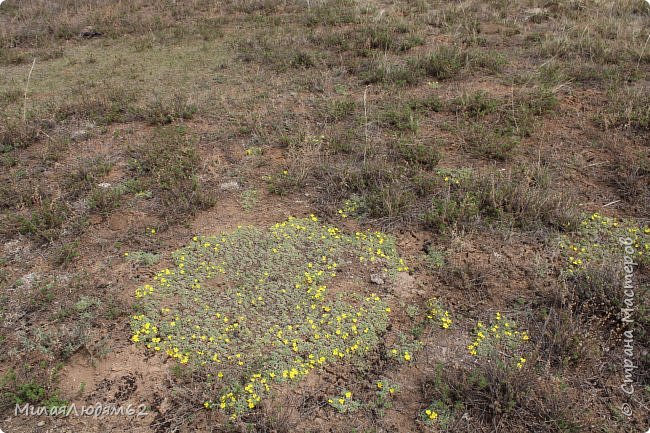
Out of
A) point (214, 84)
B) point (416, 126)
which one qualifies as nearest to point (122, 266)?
point (416, 126)

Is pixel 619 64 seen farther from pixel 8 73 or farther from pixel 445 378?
pixel 8 73

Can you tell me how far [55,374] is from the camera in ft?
11.8

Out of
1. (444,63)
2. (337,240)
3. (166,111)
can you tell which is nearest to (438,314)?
(337,240)

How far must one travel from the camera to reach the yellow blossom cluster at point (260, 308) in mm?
3717

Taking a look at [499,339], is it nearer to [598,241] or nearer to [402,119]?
[598,241]

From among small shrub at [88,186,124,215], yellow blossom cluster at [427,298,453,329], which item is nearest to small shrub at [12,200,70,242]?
small shrub at [88,186,124,215]

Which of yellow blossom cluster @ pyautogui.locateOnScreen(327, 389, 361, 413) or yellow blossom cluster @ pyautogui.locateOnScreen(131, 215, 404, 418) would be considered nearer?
yellow blossom cluster @ pyautogui.locateOnScreen(327, 389, 361, 413)

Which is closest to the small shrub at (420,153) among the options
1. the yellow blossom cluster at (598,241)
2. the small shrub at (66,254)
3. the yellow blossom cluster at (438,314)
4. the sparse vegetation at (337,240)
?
the sparse vegetation at (337,240)

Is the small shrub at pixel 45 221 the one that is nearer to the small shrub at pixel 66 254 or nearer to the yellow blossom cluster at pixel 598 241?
the small shrub at pixel 66 254

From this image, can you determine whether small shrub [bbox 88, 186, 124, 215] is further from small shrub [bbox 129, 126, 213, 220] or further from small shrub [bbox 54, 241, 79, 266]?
small shrub [bbox 54, 241, 79, 266]

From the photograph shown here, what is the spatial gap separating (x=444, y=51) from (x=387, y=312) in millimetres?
6269

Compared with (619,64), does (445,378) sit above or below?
below

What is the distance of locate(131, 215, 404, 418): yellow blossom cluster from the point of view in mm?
3717

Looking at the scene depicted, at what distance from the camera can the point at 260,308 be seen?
4.20 meters
